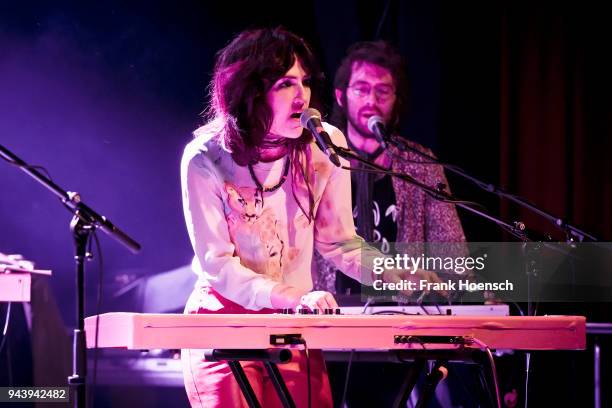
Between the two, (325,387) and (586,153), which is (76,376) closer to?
(325,387)

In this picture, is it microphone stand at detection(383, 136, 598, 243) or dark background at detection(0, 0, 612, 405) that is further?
dark background at detection(0, 0, 612, 405)

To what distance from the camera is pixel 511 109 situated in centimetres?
547

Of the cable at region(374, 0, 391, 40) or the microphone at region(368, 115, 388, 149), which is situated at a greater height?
the cable at region(374, 0, 391, 40)

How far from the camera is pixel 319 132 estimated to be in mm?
2857

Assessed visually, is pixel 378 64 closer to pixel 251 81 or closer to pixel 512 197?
pixel 512 197

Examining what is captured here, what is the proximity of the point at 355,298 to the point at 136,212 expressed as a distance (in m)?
1.79

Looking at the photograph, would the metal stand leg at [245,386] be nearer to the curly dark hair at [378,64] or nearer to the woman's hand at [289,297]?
the woman's hand at [289,297]

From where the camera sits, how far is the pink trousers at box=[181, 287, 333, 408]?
2877 millimetres

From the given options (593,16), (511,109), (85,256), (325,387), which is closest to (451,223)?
(511,109)

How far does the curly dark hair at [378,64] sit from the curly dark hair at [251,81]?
2168mm

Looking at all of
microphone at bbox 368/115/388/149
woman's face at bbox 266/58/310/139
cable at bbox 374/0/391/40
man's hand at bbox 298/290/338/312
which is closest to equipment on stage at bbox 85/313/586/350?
man's hand at bbox 298/290/338/312

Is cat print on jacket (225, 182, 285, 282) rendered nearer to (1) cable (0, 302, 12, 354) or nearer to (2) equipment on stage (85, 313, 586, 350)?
(2) equipment on stage (85, 313, 586, 350)

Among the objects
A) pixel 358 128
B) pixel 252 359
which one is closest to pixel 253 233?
pixel 252 359

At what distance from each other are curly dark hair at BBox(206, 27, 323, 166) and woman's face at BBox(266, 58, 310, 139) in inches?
0.7
